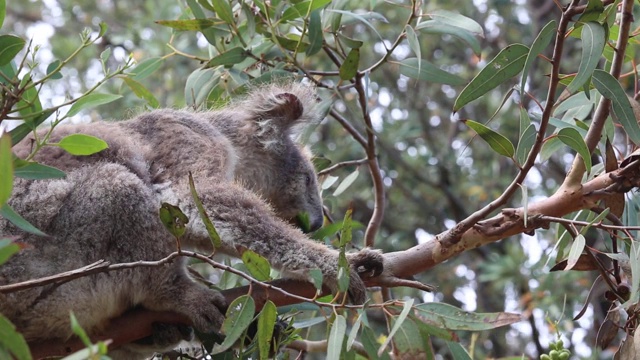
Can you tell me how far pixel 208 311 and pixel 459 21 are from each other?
1414 millimetres

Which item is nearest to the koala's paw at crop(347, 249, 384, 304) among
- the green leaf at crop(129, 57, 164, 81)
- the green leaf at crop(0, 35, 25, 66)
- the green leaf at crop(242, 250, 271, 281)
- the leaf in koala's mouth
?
the green leaf at crop(242, 250, 271, 281)

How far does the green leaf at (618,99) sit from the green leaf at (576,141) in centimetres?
13

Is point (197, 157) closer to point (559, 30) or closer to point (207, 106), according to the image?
point (207, 106)

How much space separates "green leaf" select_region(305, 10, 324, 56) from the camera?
3.05 m

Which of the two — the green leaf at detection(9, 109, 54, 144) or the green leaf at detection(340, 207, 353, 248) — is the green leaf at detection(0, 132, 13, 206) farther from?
the green leaf at detection(9, 109, 54, 144)

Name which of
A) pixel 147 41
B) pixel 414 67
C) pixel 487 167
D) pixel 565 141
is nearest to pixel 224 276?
pixel 414 67

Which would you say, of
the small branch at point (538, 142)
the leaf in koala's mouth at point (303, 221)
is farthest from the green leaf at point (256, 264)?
the leaf in koala's mouth at point (303, 221)

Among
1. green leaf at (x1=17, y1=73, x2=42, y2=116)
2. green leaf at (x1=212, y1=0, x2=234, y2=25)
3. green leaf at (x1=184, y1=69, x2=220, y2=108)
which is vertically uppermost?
green leaf at (x1=212, y1=0, x2=234, y2=25)

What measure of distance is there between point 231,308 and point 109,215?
2.63ft

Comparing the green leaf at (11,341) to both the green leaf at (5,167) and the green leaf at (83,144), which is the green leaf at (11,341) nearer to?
the green leaf at (5,167)

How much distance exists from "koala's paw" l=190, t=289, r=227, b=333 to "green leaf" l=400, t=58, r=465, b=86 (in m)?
1.17

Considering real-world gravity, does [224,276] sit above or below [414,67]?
below

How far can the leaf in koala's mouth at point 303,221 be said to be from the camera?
140 inches

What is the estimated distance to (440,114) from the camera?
8070 millimetres
